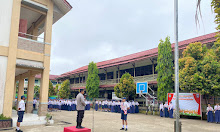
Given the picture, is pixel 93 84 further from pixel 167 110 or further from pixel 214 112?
pixel 214 112

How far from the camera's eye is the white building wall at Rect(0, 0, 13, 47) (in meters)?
11.0

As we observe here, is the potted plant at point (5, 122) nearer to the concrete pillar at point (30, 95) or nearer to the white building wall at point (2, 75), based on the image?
the white building wall at point (2, 75)

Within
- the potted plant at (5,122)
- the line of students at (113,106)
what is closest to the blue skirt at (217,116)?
the line of students at (113,106)

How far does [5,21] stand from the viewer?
1116cm

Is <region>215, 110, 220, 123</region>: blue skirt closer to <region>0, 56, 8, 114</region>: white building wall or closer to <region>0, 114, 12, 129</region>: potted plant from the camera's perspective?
<region>0, 114, 12, 129</region>: potted plant

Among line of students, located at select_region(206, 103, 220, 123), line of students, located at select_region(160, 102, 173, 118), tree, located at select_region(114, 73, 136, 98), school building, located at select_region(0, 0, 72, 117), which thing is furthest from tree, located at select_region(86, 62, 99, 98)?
line of students, located at select_region(206, 103, 220, 123)

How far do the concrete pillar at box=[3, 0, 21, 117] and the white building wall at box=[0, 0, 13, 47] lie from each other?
16 centimetres

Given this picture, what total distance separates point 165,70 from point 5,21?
1495 cm

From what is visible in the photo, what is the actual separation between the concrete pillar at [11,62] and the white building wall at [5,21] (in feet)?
0.54

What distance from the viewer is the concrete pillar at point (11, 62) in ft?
35.1

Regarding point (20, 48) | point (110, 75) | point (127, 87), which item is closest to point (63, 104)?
point (127, 87)

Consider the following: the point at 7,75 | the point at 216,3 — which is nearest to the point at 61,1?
the point at 7,75

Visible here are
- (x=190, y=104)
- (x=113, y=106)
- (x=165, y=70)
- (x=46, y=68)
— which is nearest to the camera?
(x=46, y=68)

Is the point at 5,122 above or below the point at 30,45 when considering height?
below
